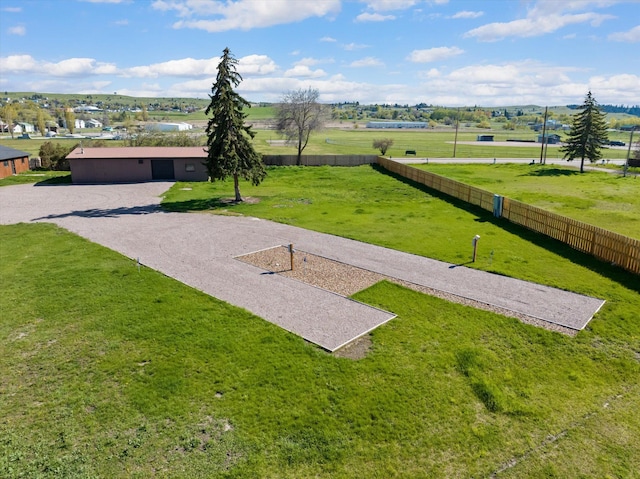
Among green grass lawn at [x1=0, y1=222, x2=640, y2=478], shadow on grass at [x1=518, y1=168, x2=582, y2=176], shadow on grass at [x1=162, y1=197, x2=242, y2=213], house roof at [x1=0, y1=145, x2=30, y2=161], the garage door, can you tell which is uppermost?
house roof at [x1=0, y1=145, x2=30, y2=161]

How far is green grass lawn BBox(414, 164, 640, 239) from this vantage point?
27.7 meters

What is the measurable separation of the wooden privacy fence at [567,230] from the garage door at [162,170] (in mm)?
26765

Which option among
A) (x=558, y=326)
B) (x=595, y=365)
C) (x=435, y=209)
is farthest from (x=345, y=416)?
(x=435, y=209)

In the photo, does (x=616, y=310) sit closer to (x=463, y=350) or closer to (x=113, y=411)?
(x=463, y=350)

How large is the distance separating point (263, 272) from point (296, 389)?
8173 mm

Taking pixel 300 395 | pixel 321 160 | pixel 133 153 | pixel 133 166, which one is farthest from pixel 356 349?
pixel 321 160

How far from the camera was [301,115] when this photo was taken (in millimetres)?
55344

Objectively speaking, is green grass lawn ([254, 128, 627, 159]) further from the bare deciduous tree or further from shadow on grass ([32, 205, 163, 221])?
shadow on grass ([32, 205, 163, 221])

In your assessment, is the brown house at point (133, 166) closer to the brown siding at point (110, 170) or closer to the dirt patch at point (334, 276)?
the brown siding at point (110, 170)

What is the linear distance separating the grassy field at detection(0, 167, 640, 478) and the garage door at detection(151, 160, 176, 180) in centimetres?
2631

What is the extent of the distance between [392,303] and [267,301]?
442 centimetres

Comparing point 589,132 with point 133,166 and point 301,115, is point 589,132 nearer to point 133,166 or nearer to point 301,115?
point 301,115

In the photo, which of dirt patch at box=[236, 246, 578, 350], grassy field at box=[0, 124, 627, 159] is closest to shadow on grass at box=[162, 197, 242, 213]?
dirt patch at box=[236, 246, 578, 350]

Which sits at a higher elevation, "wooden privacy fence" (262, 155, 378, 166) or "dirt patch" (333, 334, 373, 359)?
"wooden privacy fence" (262, 155, 378, 166)
